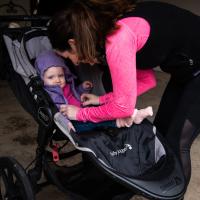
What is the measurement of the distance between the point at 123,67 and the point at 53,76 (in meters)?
0.38

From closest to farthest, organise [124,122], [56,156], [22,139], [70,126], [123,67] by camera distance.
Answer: [123,67], [70,126], [124,122], [56,156], [22,139]

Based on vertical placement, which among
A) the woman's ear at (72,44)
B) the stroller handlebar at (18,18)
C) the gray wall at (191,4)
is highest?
the woman's ear at (72,44)

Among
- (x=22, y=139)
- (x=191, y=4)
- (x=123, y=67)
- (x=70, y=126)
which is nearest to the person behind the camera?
(x=123, y=67)

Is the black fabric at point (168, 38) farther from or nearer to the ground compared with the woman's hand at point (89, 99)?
farther from the ground

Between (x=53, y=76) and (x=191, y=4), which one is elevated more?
(x=53, y=76)

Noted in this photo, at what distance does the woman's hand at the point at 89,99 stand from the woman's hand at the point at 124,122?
0.15 m

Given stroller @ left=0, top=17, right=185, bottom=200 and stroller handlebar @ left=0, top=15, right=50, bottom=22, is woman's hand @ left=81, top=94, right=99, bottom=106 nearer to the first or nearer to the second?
stroller @ left=0, top=17, right=185, bottom=200

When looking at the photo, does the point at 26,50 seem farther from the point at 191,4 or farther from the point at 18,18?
the point at 191,4

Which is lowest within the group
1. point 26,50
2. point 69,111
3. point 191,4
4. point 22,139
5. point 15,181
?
point 22,139

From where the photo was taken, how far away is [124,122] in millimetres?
1394

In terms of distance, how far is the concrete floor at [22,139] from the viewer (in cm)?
194

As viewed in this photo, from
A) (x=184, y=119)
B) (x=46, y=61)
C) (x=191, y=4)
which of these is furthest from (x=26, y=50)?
(x=191, y=4)

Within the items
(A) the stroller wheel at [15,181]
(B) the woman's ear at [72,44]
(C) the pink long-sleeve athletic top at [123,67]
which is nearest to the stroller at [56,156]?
(A) the stroller wheel at [15,181]

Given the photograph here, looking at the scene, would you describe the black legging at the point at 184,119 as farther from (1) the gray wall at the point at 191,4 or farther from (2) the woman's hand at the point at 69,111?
(1) the gray wall at the point at 191,4
